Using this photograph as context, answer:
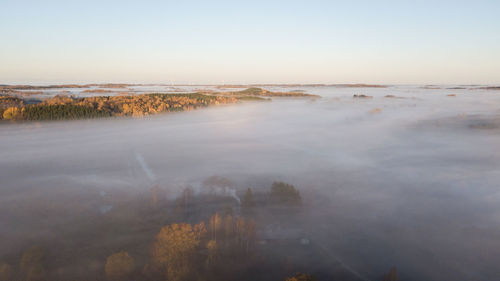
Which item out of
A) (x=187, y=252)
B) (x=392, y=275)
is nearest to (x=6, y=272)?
(x=187, y=252)

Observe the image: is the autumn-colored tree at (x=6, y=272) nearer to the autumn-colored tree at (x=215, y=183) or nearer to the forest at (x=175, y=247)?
the forest at (x=175, y=247)

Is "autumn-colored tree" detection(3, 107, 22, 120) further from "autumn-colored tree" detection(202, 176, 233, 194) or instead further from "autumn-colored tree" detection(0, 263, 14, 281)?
"autumn-colored tree" detection(0, 263, 14, 281)

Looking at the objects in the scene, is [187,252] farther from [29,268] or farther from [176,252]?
[29,268]

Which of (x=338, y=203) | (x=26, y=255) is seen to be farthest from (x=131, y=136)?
(x=338, y=203)

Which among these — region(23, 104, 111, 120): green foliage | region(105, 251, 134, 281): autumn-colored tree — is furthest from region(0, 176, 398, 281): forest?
region(23, 104, 111, 120): green foliage

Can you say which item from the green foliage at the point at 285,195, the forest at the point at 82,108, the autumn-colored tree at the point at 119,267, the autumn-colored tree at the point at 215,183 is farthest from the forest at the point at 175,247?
the forest at the point at 82,108

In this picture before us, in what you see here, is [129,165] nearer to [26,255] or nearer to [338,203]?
[26,255]
